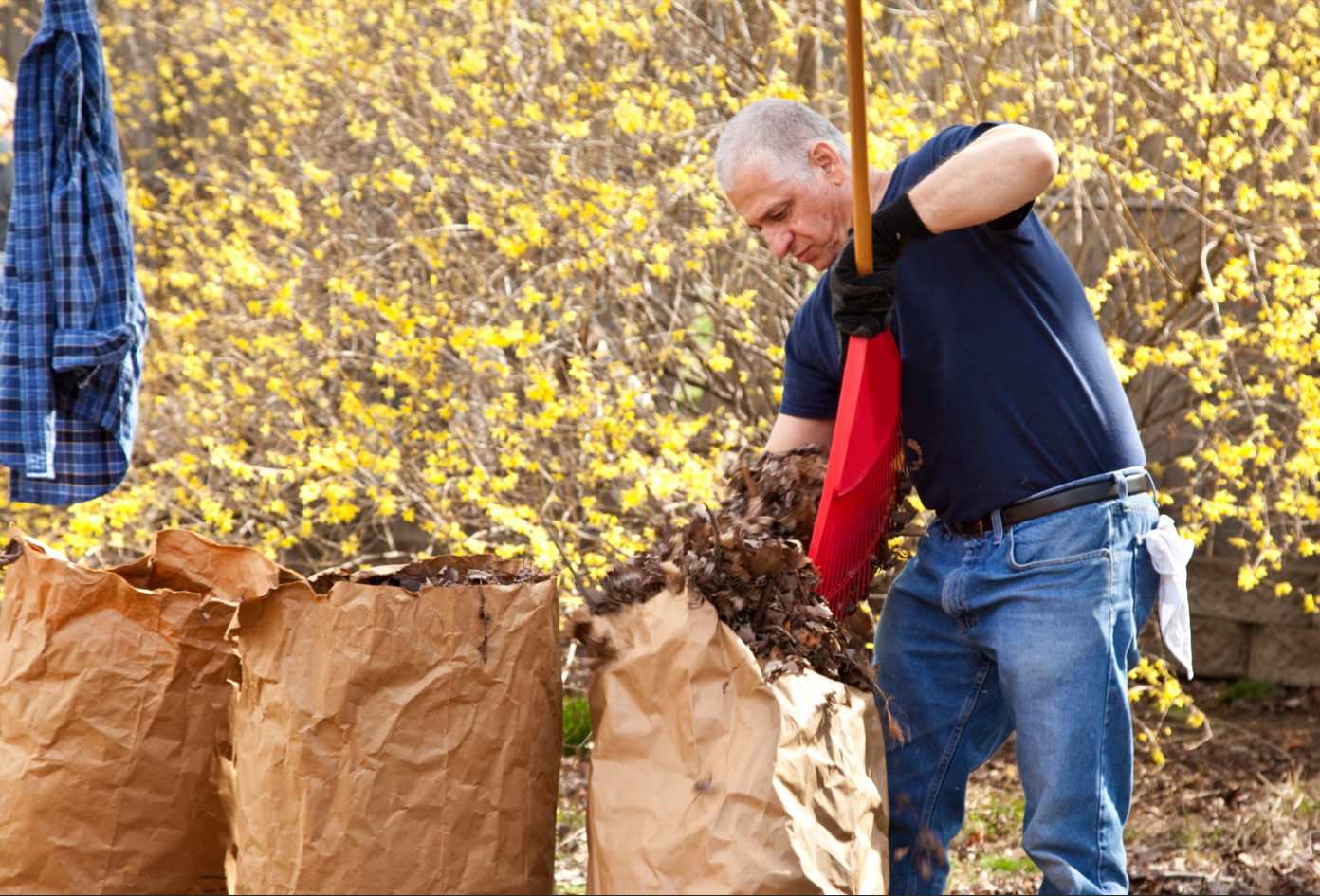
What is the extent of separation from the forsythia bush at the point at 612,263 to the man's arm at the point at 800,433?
925mm

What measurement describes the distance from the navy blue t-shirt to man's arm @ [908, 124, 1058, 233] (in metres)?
0.13

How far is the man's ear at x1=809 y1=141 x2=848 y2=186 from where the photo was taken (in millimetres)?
1815

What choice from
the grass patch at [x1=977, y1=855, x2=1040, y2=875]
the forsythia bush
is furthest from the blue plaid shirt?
the grass patch at [x1=977, y1=855, x2=1040, y2=875]

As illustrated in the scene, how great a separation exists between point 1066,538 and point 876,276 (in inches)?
20.4

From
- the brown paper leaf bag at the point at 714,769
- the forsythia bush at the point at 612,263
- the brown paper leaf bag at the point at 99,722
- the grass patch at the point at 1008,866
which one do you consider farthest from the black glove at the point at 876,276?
the grass patch at the point at 1008,866

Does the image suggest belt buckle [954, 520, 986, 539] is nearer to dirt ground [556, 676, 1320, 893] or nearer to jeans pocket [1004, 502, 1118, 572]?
jeans pocket [1004, 502, 1118, 572]

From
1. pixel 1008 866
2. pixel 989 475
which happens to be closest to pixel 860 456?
pixel 989 475

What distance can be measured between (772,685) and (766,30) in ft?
10.3

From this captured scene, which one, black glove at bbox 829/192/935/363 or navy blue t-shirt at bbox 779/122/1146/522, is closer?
black glove at bbox 829/192/935/363

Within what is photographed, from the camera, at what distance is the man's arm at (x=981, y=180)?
1.58 metres

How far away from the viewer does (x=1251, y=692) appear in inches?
161

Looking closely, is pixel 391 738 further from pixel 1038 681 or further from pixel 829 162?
pixel 829 162

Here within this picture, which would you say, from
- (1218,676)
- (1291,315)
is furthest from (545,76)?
(1218,676)

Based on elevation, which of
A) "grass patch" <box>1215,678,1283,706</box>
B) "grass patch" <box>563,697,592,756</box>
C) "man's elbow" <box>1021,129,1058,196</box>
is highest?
"man's elbow" <box>1021,129,1058,196</box>
